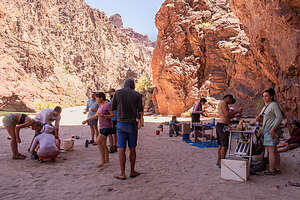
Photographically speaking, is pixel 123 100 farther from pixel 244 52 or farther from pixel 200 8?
pixel 200 8

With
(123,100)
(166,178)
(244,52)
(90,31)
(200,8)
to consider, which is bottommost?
(166,178)

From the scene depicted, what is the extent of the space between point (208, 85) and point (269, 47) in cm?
1413

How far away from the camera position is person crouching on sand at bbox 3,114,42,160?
5305mm

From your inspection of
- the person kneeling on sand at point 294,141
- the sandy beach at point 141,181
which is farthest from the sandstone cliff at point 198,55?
the sandy beach at point 141,181

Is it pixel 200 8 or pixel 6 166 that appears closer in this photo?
pixel 6 166

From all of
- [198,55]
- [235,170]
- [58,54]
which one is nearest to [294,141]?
[235,170]

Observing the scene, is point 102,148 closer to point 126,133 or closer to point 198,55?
point 126,133

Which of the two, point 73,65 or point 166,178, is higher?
point 73,65

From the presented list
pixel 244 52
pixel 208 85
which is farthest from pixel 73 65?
pixel 244 52

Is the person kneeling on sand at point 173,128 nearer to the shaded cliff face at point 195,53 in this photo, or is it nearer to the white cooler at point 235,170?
the white cooler at point 235,170

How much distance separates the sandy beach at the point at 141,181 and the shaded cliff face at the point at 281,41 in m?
2.99

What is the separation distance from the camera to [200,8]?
2419 centimetres

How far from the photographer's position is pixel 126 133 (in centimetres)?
407

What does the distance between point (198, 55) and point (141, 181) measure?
21995 millimetres
